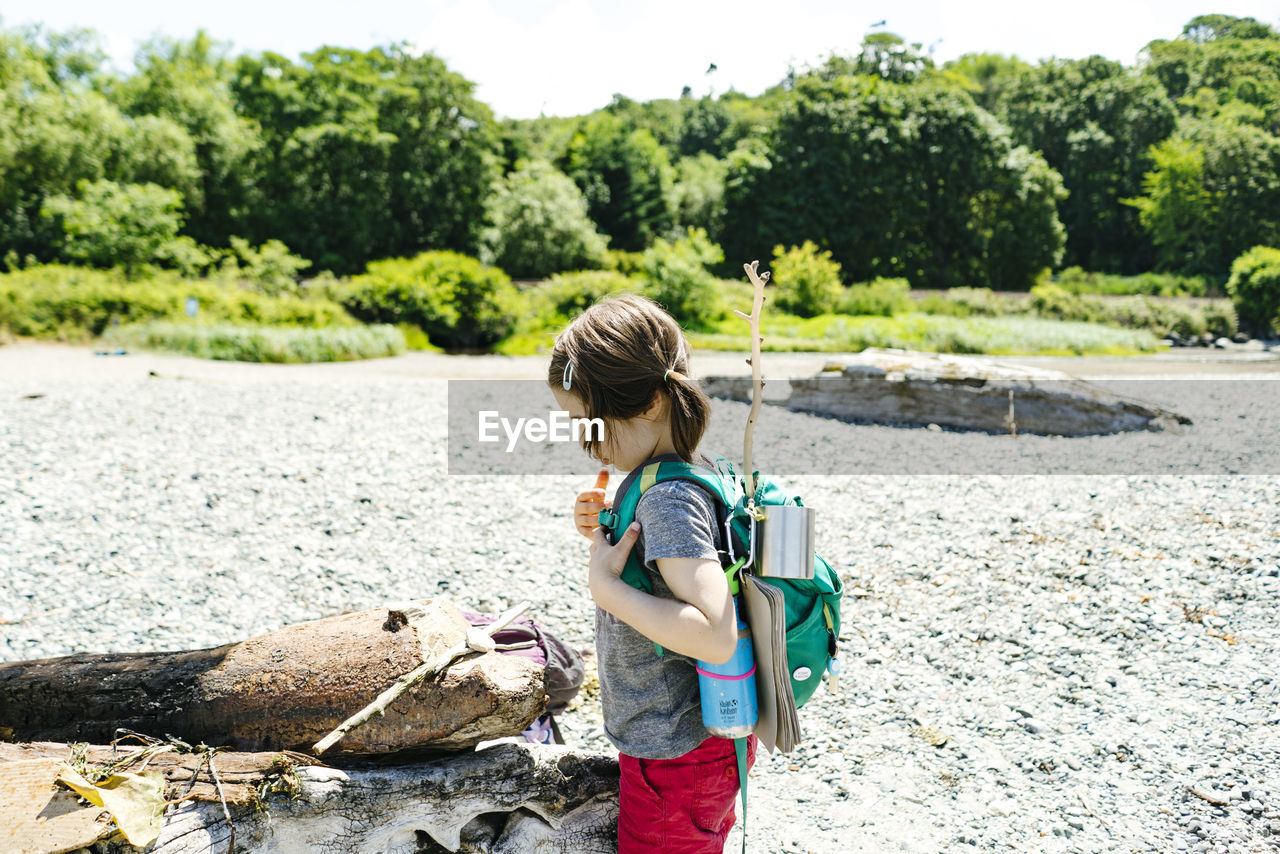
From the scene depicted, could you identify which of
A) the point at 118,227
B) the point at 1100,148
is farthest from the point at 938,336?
the point at 1100,148

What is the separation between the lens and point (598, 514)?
169 centimetres

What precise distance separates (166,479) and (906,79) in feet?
162

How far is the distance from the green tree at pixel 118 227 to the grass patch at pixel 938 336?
53.5 feet

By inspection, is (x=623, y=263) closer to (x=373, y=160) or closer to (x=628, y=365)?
(x=373, y=160)

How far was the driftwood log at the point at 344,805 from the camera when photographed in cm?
168

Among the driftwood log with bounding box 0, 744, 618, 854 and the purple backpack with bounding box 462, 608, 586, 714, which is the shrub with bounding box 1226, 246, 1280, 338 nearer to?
the purple backpack with bounding box 462, 608, 586, 714

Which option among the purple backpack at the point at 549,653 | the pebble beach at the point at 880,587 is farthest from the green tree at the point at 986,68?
the purple backpack at the point at 549,653

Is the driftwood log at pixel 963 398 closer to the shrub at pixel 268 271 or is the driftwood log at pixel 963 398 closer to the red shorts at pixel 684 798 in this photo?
the red shorts at pixel 684 798

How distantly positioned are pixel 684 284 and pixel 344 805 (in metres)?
21.1

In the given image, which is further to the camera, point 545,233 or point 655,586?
point 545,233

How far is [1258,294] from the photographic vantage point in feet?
79.0

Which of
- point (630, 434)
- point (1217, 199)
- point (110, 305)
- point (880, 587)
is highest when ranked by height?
point (1217, 199)

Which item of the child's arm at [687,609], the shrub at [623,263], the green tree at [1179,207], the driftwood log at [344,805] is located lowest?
the driftwood log at [344,805]

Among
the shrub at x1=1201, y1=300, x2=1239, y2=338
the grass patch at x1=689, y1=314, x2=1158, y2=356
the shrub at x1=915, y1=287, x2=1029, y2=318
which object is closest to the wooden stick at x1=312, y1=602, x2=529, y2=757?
the grass patch at x1=689, y1=314, x2=1158, y2=356
